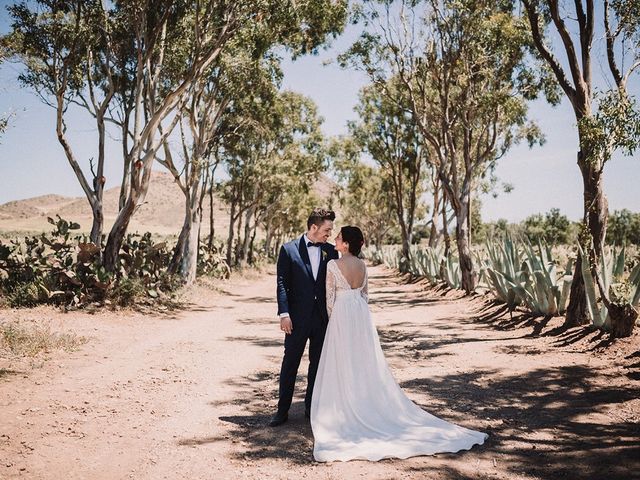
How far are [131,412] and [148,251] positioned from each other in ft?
29.1

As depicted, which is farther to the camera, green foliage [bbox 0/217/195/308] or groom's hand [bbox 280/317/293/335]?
green foliage [bbox 0/217/195/308]

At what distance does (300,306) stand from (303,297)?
0.33ft

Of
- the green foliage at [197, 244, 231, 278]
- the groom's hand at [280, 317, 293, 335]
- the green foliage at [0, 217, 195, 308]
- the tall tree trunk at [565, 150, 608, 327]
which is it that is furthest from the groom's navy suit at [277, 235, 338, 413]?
the green foliage at [197, 244, 231, 278]

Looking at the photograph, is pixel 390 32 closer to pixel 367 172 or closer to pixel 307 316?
pixel 307 316

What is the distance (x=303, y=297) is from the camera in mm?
4801

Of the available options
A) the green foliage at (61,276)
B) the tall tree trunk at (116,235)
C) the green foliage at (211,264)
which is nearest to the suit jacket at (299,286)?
the green foliage at (61,276)

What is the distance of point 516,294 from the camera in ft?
34.3

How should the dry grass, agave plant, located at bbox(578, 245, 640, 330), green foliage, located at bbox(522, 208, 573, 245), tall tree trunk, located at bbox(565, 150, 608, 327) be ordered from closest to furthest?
agave plant, located at bbox(578, 245, 640, 330)
the dry grass
tall tree trunk, located at bbox(565, 150, 608, 327)
green foliage, located at bbox(522, 208, 573, 245)

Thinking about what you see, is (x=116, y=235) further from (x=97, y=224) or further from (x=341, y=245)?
(x=341, y=245)

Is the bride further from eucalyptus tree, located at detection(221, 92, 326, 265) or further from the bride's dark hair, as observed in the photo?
eucalyptus tree, located at detection(221, 92, 326, 265)

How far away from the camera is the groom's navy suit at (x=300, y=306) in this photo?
15.6ft

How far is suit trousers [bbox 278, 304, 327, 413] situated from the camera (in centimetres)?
473

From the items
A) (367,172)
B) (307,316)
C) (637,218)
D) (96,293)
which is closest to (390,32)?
(96,293)

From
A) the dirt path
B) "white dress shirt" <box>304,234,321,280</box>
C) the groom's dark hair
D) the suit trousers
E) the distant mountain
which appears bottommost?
the dirt path
